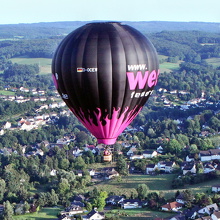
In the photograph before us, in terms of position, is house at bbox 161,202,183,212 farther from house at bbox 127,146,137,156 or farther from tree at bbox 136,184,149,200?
house at bbox 127,146,137,156

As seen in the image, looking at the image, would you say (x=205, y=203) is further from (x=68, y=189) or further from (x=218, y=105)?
(x=218, y=105)

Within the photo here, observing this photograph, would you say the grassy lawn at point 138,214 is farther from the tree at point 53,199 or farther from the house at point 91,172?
the house at point 91,172

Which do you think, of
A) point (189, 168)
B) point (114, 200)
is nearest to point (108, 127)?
point (114, 200)

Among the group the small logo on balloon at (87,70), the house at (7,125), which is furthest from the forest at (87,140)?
the small logo on balloon at (87,70)

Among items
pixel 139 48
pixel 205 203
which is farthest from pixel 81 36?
→ pixel 205 203

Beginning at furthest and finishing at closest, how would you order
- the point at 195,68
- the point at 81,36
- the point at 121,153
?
the point at 195,68 → the point at 121,153 → the point at 81,36

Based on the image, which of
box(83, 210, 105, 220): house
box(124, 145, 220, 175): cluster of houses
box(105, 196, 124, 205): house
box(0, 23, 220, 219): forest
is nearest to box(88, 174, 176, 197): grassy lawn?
box(0, 23, 220, 219): forest
